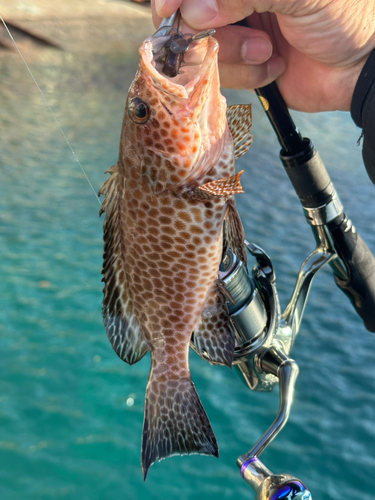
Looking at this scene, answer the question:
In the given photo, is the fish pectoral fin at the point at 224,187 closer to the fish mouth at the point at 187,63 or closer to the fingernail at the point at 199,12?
the fish mouth at the point at 187,63

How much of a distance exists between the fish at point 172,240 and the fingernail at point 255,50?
0.57 m

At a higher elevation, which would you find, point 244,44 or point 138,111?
point 244,44

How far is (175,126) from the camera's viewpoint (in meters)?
1.18

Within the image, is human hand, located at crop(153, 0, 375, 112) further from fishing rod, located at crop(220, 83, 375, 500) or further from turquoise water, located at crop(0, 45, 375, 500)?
turquoise water, located at crop(0, 45, 375, 500)

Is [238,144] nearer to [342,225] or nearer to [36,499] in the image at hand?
[342,225]

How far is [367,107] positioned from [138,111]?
86 cm

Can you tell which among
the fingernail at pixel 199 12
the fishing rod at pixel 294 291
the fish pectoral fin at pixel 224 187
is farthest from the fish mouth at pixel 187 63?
the fishing rod at pixel 294 291

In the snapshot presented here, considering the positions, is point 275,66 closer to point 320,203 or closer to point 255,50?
point 255,50

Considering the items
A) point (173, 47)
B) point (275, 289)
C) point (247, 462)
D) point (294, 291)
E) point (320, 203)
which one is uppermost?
point (173, 47)

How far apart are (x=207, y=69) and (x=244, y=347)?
80 centimetres

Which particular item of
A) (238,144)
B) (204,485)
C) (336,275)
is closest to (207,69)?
(238,144)

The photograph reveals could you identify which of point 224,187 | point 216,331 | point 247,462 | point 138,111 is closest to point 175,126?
point 138,111

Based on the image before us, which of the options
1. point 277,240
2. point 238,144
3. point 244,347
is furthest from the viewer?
point 277,240

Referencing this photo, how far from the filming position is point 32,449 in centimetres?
299
